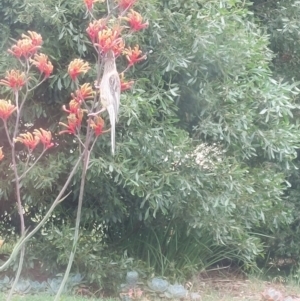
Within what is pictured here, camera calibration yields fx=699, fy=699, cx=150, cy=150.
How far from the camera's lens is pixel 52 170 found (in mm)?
6465

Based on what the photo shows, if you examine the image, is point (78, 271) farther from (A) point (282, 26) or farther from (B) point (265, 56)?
(A) point (282, 26)

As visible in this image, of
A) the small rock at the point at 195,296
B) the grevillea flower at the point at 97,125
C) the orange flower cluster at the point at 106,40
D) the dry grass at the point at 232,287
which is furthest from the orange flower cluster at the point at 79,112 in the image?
the dry grass at the point at 232,287

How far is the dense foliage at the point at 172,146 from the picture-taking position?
21.0 feet

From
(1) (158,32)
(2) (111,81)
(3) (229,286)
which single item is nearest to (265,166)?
(3) (229,286)

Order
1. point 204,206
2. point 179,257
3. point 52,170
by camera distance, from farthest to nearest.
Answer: point 179,257 → point 204,206 → point 52,170

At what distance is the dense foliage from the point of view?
6398 millimetres

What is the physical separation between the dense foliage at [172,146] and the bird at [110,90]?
175 centimetres

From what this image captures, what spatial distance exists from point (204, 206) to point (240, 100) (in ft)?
3.71

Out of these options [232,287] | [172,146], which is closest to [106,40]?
[172,146]

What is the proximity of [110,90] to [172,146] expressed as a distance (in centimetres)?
257

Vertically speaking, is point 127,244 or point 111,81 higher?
point 111,81

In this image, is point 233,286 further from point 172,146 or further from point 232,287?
point 172,146

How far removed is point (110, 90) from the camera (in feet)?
13.6

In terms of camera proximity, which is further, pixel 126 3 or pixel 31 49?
pixel 126 3
